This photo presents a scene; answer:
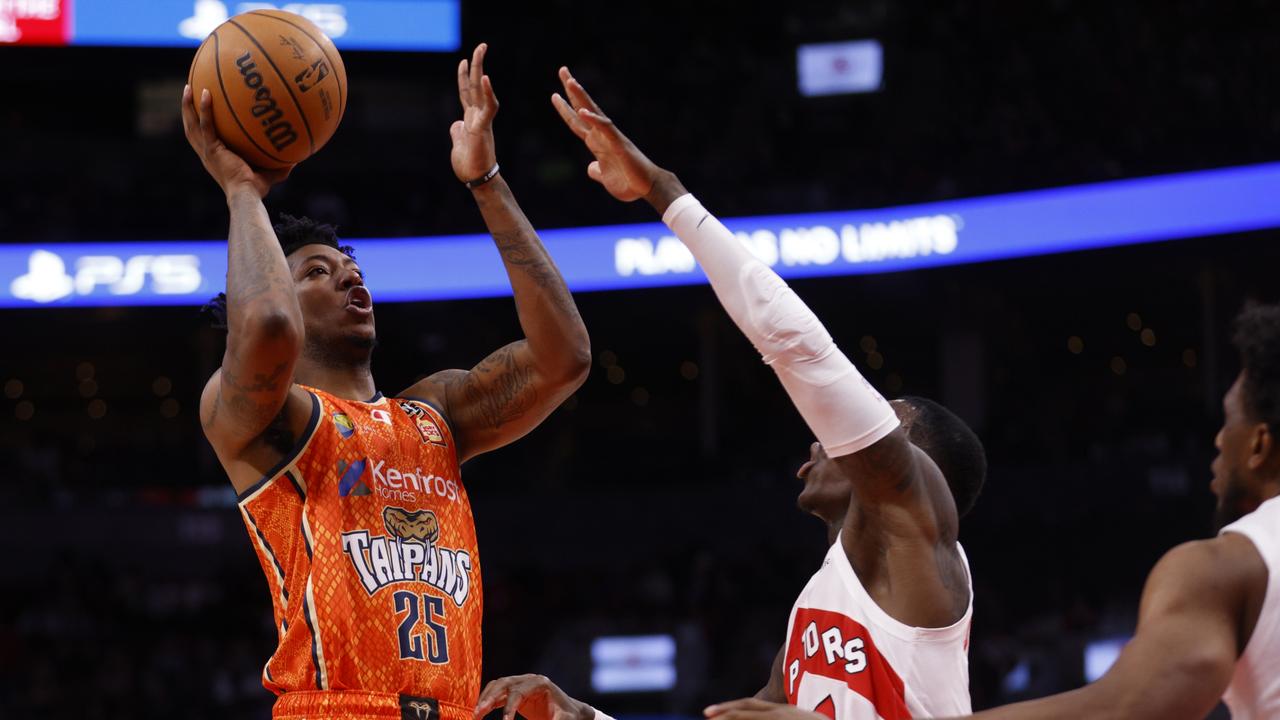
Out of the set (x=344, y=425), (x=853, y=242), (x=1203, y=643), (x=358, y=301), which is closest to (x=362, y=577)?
(x=344, y=425)

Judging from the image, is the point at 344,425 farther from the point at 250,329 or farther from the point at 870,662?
the point at 870,662

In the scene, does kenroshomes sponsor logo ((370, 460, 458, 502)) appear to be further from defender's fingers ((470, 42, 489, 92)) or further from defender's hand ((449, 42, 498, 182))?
defender's fingers ((470, 42, 489, 92))

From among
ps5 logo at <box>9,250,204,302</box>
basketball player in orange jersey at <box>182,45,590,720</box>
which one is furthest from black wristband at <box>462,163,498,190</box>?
ps5 logo at <box>9,250,204,302</box>

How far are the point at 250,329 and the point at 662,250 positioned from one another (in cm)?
855

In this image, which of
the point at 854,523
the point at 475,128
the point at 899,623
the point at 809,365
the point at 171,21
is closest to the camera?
the point at 809,365

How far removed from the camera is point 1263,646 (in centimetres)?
194

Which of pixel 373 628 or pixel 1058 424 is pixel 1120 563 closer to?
pixel 1058 424

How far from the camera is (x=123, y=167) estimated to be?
14.0 m

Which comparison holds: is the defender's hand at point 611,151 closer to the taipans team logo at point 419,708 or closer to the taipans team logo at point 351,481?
the taipans team logo at point 351,481

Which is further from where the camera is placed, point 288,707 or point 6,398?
point 6,398

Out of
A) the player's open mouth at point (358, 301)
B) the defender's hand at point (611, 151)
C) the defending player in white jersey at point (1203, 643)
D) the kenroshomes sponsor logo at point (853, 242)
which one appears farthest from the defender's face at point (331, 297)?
the kenroshomes sponsor logo at point (853, 242)

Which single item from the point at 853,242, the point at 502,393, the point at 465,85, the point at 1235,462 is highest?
the point at 853,242

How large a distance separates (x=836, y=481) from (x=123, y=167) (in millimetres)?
12492

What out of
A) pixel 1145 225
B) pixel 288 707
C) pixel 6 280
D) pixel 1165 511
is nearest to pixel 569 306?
pixel 288 707
